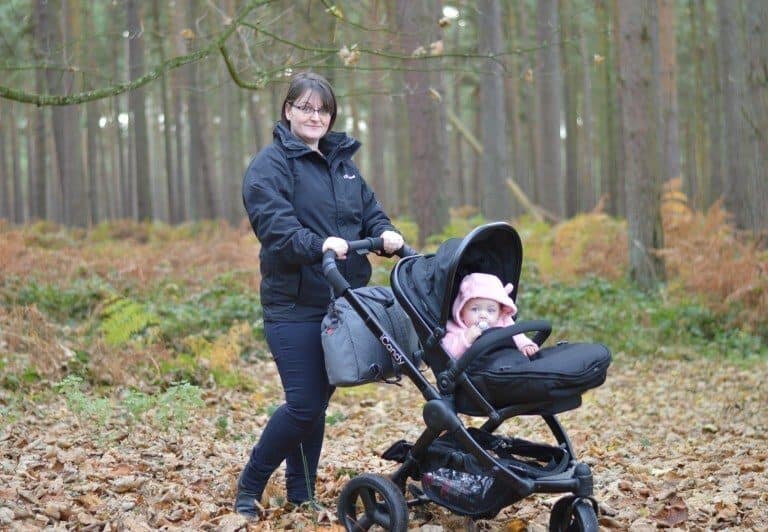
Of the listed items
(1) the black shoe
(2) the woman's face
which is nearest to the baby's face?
(2) the woman's face

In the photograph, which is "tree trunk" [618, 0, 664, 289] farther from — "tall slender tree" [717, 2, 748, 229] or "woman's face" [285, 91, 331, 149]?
"woman's face" [285, 91, 331, 149]

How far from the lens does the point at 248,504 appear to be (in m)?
4.71

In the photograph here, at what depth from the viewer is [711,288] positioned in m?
10.7

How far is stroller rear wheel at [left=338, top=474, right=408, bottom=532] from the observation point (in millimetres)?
4137

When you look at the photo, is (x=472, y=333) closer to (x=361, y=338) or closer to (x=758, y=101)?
(x=361, y=338)

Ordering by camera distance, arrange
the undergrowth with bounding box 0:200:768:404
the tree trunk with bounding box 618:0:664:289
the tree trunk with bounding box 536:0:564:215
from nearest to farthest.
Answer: the undergrowth with bounding box 0:200:768:404
the tree trunk with bounding box 618:0:664:289
the tree trunk with bounding box 536:0:564:215

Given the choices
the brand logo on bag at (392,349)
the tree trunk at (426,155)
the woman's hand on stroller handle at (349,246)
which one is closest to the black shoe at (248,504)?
the brand logo on bag at (392,349)

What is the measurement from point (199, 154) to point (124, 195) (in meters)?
12.1

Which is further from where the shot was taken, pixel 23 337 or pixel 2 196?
pixel 2 196

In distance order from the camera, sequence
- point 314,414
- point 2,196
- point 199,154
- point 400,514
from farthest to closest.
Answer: point 2,196, point 199,154, point 314,414, point 400,514

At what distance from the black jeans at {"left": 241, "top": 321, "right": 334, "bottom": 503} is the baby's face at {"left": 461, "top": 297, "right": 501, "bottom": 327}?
2.79 feet

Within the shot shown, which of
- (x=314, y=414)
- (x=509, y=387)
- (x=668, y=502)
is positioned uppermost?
(x=509, y=387)

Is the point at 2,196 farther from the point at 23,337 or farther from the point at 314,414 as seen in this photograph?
the point at 314,414

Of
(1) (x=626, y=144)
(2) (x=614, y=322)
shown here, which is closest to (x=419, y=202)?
(1) (x=626, y=144)
